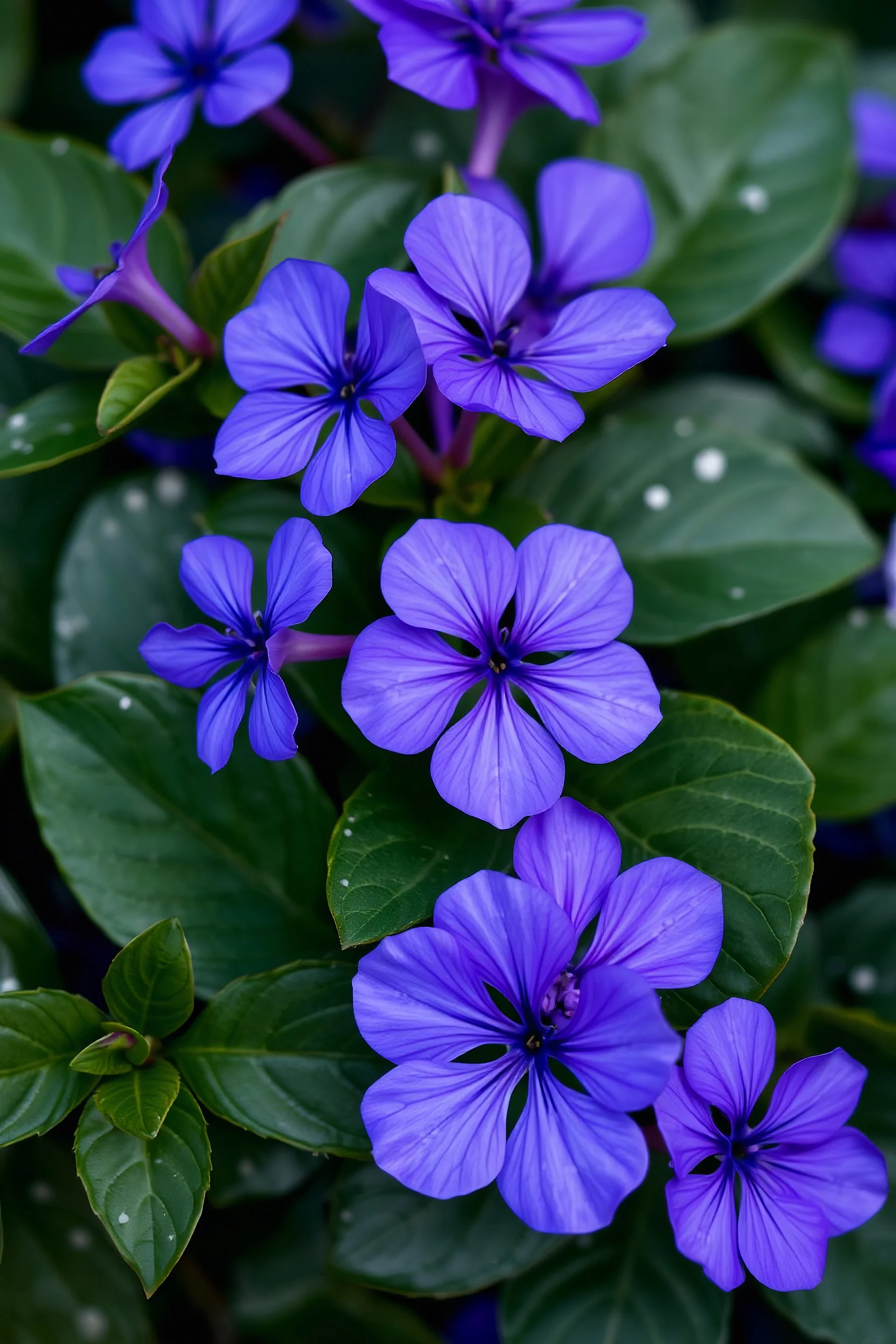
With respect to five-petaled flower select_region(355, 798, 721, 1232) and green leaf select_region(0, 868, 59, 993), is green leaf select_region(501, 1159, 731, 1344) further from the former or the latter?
green leaf select_region(0, 868, 59, 993)

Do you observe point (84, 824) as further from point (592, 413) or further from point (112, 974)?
point (592, 413)

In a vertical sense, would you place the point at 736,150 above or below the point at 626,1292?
above

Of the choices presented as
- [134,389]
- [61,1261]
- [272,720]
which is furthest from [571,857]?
[61,1261]

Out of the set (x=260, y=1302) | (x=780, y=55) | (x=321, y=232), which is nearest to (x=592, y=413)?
(x=321, y=232)

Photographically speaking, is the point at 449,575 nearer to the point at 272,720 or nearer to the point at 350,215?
the point at 272,720

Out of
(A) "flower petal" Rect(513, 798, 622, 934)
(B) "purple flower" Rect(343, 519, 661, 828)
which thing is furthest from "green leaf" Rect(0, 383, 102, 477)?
(A) "flower petal" Rect(513, 798, 622, 934)

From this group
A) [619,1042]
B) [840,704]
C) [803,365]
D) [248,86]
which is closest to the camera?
[619,1042]

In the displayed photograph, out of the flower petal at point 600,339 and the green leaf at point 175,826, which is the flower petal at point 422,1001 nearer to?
the green leaf at point 175,826
